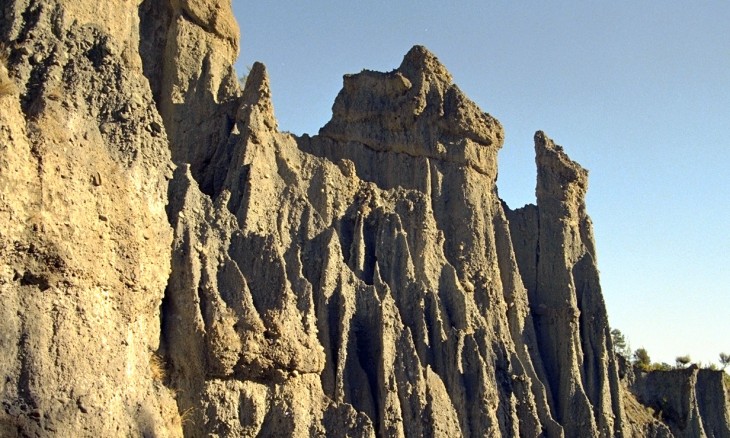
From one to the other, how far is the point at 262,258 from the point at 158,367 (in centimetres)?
365

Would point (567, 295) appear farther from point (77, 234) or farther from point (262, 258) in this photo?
point (77, 234)

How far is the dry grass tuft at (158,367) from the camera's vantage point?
15884 mm

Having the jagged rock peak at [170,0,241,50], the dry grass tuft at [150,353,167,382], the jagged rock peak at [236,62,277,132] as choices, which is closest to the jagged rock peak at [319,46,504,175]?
the jagged rock peak at [170,0,241,50]

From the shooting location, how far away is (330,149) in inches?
1150

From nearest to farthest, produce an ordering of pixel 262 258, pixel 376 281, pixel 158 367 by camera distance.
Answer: pixel 158 367, pixel 262 258, pixel 376 281

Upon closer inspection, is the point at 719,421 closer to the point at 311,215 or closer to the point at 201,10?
the point at 311,215

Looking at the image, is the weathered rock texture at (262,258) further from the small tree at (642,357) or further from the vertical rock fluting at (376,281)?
the small tree at (642,357)

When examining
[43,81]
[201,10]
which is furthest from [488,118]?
[43,81]

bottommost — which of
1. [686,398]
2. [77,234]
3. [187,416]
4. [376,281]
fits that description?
[187,416]

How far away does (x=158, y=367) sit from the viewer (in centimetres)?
1617

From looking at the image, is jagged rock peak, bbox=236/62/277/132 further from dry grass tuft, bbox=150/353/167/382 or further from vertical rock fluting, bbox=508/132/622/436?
vertical rock fluting, bbox=508/132/622/436

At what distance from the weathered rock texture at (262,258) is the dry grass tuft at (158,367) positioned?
7 centimetres

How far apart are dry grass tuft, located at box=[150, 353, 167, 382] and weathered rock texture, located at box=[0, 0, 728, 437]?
7cm

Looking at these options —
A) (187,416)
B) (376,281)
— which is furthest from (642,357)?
(187,416)
